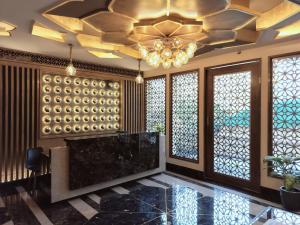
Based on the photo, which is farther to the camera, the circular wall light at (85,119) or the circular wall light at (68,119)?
A: the circular wall light at (85,119)

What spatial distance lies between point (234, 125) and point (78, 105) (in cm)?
348

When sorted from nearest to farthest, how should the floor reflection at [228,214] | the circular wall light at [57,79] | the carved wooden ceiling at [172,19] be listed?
1. the carved wooden ceiling at [172,19]
2. the floor reflection at [228,214]
3. the circular wall light at [57,79]

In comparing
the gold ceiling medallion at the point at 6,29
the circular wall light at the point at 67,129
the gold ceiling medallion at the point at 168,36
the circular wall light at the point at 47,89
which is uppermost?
the gold ceiling medallion at the point at 6,29

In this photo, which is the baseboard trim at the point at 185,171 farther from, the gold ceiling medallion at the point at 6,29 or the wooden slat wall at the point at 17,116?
the gold ceiling medallion at the point at 6,29

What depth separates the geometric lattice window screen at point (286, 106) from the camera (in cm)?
346

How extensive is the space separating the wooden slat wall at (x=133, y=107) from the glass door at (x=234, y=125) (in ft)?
7.13

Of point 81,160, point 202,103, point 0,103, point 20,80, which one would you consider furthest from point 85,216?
point 202,103

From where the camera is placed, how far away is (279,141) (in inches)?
143

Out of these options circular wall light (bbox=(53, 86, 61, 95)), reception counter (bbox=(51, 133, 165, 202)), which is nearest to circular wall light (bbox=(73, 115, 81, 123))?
circular wall light (bbox=(53, 86, 61, 95))

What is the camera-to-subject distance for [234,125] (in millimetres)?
4277

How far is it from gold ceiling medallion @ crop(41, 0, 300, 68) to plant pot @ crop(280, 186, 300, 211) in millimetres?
2355

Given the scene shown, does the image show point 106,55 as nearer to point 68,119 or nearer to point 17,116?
point 68,119

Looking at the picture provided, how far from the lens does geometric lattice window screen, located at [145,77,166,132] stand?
5.75m

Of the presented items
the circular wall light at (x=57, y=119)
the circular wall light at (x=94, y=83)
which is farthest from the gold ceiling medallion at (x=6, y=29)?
the circular wall light at (x=94, y=83)
